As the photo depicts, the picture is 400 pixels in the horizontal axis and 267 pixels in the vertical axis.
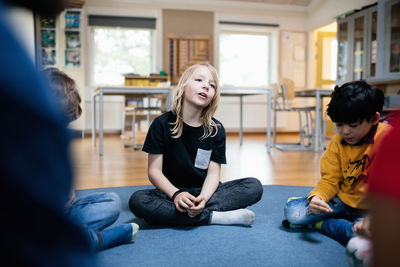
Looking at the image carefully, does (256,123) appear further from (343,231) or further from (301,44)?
(343,231)

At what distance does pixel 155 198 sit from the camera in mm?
1271

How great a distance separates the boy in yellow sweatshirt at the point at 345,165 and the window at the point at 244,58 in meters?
5.22

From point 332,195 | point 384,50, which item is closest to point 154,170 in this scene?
point 332,195

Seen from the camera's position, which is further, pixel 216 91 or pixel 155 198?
pixel 216 91

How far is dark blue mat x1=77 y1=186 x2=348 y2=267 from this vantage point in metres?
0.93

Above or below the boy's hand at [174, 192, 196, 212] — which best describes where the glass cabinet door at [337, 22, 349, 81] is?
above

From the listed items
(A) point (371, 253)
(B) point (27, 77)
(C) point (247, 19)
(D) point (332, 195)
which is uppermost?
(C) point (247, 19)

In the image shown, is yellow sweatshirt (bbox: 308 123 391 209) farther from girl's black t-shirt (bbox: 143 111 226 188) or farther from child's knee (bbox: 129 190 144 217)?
child's knee (bbox: 129 190 144 217)

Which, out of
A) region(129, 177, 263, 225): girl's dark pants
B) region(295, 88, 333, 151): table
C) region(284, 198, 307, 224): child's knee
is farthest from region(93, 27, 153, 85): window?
region(284, 198, 307, 224): child's knee

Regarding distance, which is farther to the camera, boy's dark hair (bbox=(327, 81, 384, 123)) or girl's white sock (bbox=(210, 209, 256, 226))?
girl's white sock (bbox=(210, 209, 256, 226))

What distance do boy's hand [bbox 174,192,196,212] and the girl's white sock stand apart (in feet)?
0.49

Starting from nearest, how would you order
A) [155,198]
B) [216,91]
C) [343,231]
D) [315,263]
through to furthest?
[315,263] → [343,231] → [155,198] → [216,91]

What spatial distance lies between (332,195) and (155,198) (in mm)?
617

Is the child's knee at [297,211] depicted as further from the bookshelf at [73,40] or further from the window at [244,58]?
the window at [244,58]
